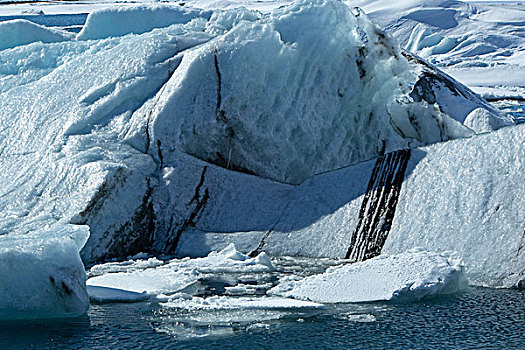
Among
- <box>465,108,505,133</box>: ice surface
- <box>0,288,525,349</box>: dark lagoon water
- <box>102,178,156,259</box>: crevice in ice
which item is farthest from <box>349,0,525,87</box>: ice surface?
<box>0,288,525,349</box>: dark lagoon water

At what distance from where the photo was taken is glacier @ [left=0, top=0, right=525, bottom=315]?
4.73 m

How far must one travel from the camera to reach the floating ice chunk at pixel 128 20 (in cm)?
1243

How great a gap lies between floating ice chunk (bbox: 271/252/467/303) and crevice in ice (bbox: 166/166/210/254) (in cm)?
125

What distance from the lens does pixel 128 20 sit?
12977 millimetres

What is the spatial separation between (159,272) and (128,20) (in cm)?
925

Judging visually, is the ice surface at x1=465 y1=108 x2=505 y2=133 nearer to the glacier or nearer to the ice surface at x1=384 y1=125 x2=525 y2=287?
the glacier

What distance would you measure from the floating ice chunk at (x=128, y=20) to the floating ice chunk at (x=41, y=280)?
9.18 meters

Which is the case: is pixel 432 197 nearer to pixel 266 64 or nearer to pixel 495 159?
pixel 495 159

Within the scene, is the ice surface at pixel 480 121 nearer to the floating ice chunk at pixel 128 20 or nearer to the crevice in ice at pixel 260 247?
the crevice in ice at pixel 260 247

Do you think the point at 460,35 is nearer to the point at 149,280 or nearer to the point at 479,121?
the point at 479,121

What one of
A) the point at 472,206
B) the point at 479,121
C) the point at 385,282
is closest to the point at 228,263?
the point at 385,282

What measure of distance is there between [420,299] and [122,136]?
2593 millimetres

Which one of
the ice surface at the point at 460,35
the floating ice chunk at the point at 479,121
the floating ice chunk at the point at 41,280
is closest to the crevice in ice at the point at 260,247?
the floating ice chunk at the point at 41,280

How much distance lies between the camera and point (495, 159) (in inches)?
182
